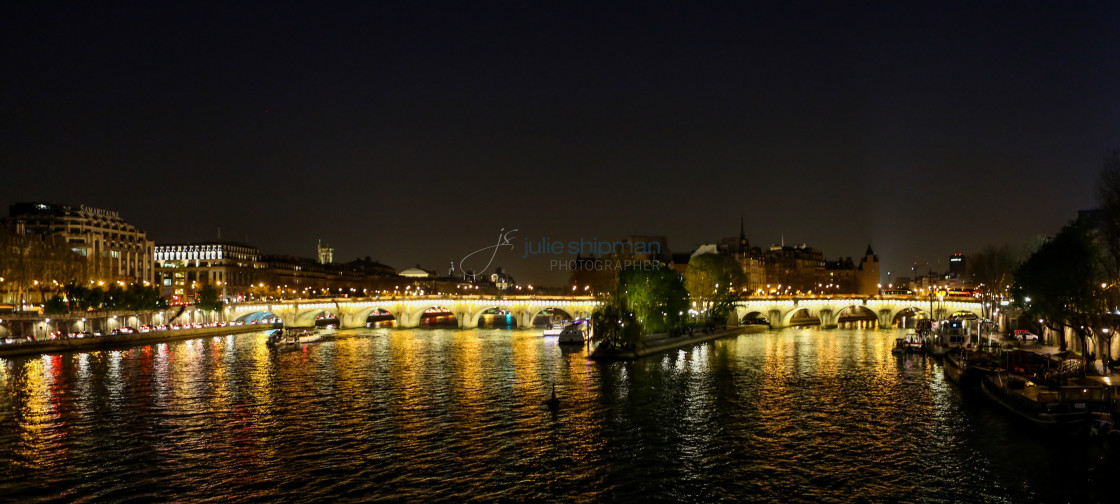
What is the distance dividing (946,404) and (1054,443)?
13.3m

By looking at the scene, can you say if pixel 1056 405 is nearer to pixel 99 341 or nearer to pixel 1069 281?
pixel 1069 281

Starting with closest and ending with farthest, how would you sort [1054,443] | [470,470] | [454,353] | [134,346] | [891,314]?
[470,470] → [1054,443] → [454,353] → [134,346] → [891,314]

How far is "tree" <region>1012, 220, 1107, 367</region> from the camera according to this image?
193ft

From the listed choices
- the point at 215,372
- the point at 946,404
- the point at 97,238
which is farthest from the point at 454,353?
the point at 97,238

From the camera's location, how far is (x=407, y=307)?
156875 millimetres

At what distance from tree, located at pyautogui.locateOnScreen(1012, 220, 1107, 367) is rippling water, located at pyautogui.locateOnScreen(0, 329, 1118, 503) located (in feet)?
32.5

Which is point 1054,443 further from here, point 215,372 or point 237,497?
point 215,372

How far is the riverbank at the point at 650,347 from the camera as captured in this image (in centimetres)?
8112

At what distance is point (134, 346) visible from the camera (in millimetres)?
99875

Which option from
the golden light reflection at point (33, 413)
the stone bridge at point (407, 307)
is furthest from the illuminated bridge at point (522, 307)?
the golden light reflection at point (33, 413)

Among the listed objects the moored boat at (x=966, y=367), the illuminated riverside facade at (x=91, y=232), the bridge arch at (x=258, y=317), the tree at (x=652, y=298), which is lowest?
the moored boat at (x=966, y=367)

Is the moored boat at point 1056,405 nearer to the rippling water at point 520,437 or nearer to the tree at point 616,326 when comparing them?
the rippling water at point 520,437

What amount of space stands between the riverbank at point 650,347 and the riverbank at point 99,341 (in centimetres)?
5616

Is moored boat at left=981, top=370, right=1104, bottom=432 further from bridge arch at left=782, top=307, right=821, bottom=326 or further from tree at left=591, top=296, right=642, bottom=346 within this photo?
bridge arch at left=782, top=307, right=821, bottom=326
